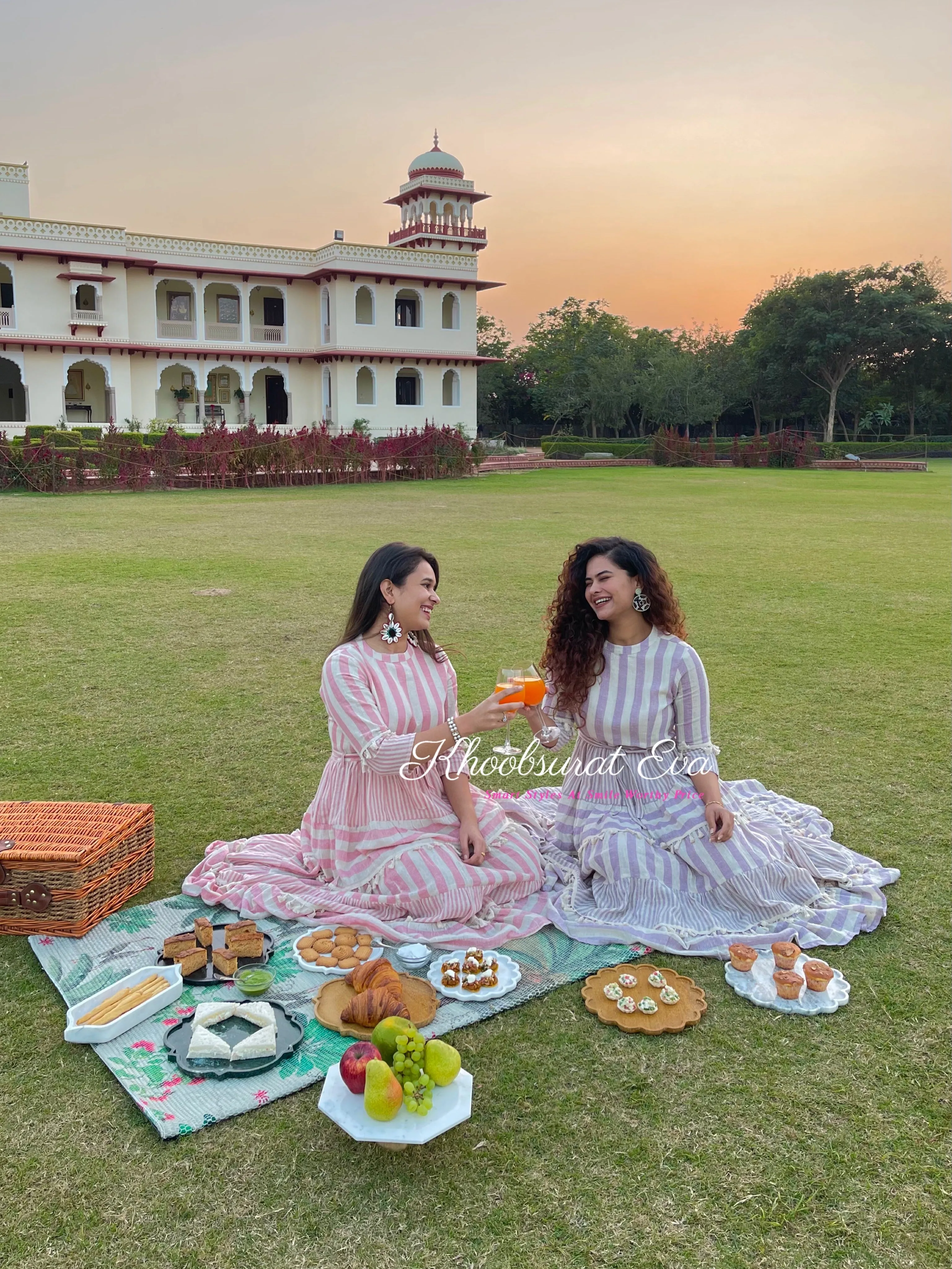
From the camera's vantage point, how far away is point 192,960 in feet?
10.5

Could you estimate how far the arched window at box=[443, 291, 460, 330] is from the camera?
129 feet

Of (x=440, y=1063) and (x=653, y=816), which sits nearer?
(x=440, y=1063)

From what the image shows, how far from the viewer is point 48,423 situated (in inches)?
1313

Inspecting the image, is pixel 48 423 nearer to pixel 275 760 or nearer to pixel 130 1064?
pixel 275 760

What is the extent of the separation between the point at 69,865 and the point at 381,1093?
152cm

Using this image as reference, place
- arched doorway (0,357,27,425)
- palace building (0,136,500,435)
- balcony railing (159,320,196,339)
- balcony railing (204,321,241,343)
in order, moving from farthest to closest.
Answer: balcony railing (204,321,241,343) < balcony railing (159,320,196,339) < arched doorway (0,357,27,425) < palace building (0,136,500,435)

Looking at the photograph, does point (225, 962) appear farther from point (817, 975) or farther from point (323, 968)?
point (817, 975)

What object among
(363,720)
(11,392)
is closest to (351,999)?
(363,720)

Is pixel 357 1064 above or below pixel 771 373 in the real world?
below

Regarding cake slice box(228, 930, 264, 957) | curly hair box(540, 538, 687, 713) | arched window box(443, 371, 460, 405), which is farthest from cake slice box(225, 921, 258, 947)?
arched window box(443, 371, 460, 405)

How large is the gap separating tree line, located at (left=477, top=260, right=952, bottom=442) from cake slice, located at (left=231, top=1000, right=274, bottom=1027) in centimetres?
5067

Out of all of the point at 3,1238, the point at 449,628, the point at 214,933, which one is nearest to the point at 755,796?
the point at 214,933

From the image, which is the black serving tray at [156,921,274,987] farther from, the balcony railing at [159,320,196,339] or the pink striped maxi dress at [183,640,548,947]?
the balcony railing at [159,320,196,339]

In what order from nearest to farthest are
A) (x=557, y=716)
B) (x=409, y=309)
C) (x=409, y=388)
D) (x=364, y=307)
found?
(x=557, y=716), (x=364, y=307), (x=409, y=309), (x=409, y=388)
